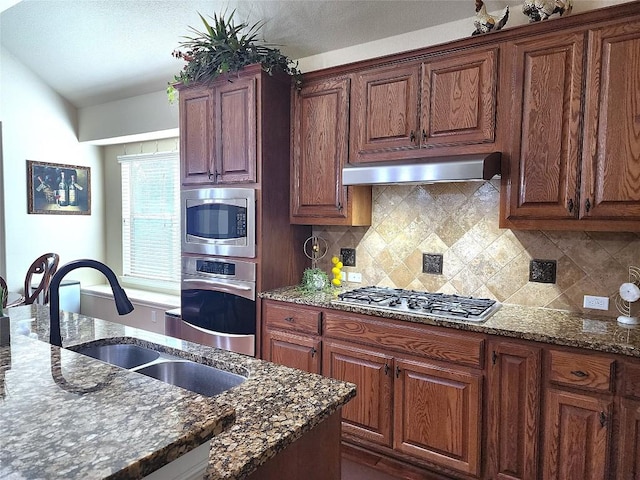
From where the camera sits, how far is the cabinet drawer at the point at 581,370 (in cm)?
188

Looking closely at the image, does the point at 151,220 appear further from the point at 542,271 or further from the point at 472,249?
the point at 542,271

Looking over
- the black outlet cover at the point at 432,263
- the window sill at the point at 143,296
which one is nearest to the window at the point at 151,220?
the window sill at the point at 143,296

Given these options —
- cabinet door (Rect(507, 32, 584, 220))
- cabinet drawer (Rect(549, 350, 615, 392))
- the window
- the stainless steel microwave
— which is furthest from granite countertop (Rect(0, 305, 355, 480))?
the window

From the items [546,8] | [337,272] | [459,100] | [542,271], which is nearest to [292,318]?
[337,272]

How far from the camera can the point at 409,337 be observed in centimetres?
239

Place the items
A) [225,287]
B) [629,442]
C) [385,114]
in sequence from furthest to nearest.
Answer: [225,287], [385,114], [629,442]

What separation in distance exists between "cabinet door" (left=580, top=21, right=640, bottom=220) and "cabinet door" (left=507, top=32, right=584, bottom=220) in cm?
5

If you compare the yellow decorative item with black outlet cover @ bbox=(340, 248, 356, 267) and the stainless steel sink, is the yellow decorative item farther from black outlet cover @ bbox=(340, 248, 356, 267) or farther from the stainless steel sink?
the stainless steel sink

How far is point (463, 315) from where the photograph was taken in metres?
2.29

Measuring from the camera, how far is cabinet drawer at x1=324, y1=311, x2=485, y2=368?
2.22 meters

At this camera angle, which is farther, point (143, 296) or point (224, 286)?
point (143, 296)

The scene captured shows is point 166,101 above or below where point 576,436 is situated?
above

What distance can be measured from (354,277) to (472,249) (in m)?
0.91

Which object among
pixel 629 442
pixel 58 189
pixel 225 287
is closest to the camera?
pixel 629 442
